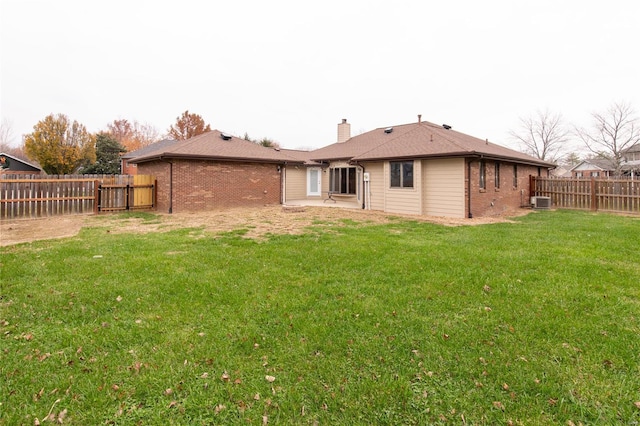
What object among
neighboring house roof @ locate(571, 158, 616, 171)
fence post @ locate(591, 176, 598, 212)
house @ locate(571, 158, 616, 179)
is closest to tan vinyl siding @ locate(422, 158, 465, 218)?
fence post @ locate(591, 176, 598, 212)

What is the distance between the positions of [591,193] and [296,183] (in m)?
15.3

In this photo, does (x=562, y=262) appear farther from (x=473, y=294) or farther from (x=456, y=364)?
(x=456, y=364)

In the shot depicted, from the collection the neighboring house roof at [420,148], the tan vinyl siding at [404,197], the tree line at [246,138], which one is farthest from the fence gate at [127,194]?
the tree line at [246,138]

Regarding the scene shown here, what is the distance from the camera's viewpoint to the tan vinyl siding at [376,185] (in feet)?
49.2

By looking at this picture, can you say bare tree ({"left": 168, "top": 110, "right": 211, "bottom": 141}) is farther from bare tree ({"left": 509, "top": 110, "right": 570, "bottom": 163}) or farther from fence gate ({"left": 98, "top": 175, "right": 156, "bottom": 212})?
bare tree ({"left": 509, "top": 110, "right": 570, "bottom": 163})

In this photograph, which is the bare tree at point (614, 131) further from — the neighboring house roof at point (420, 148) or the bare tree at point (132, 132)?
the bare tree at point (132, 132)

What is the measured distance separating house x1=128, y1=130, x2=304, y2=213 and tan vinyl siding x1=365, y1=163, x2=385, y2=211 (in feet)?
16.0

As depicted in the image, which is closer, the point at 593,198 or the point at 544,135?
the point at 593,198

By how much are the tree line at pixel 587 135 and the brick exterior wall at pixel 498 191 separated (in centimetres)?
2081

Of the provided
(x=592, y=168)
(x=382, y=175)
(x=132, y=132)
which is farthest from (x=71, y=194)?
(x=592, y=168)

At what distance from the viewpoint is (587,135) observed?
3269 cm

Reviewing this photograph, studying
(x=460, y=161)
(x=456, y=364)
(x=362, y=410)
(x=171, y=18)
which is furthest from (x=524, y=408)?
(x=171, y=18)

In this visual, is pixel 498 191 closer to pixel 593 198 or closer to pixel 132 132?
pixel 593 198

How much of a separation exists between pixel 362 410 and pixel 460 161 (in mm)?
11776
